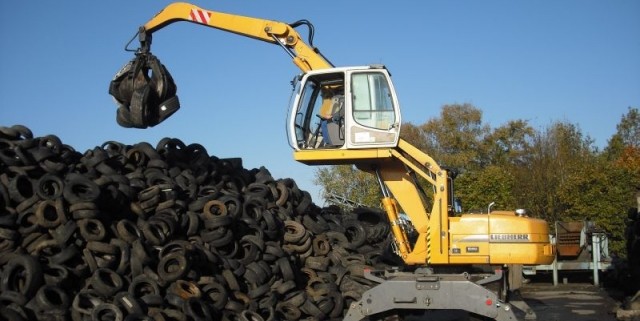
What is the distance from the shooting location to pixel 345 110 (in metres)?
10.5

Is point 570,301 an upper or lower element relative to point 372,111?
lower

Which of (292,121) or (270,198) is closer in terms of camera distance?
(292,121)

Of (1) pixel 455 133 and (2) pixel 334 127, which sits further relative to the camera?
(1) pixel 455 133

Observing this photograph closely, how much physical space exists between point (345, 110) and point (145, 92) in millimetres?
3866

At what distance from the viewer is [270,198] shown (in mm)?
15570

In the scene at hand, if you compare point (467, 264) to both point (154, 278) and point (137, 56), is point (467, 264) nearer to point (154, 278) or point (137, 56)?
point (154, 278)

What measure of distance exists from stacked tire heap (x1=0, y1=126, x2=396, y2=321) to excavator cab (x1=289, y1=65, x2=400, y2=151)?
2.91m

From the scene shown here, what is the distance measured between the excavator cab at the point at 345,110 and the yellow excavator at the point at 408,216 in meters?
0.01

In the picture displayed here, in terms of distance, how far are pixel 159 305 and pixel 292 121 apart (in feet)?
11.2

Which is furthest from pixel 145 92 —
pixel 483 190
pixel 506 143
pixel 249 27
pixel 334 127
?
pixel 506 143

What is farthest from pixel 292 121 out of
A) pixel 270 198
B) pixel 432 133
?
pixel 432 133

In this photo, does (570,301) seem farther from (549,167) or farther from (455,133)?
(455,133)

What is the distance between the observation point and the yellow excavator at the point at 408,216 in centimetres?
999

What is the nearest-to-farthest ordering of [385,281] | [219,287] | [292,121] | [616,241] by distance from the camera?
[385,281] < [292,121] < [219,287] < [616,241]
